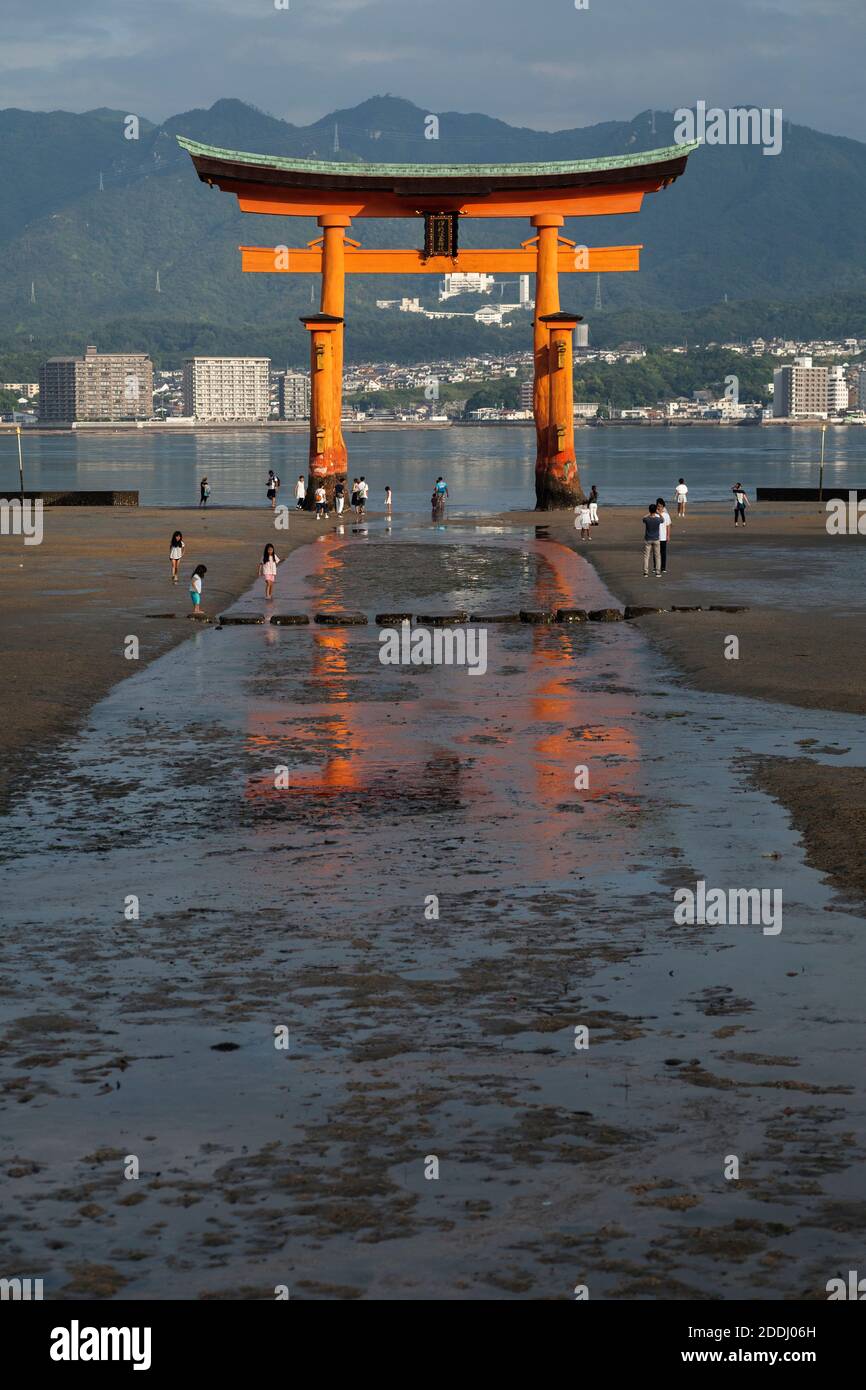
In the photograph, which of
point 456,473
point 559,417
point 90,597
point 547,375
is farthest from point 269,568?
point 456,473

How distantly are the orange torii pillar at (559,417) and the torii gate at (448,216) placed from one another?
0.04 meters

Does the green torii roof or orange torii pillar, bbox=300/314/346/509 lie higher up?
the green torii roof

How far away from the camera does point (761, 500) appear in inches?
2965

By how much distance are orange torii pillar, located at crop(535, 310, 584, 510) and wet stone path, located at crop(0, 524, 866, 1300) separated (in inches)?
1833

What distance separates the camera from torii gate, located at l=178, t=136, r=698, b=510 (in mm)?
62750

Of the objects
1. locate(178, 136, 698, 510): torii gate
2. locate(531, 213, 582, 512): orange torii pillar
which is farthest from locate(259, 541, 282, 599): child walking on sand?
locate(531, 213, 582, 512): orange torii pillar

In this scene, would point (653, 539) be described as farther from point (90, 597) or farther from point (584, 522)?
point (584, 522)

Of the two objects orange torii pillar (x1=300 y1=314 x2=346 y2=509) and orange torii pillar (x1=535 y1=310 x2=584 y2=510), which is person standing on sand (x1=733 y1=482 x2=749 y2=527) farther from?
orange torii pillar (x1=300 y1=314 x2=346 y2=509)

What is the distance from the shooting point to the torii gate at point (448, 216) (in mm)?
62750

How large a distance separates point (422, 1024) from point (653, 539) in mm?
29331
